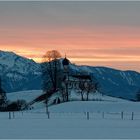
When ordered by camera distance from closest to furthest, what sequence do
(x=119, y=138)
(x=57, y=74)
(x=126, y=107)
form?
(x=119, y=138)
(x=126, y=107)
(x=57, y=74)

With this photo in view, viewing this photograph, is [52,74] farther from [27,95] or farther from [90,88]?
[27,95]

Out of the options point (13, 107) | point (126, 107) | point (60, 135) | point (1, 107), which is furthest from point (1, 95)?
point (60, 135)

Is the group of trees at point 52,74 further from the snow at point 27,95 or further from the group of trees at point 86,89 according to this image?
the snow at point 27,95

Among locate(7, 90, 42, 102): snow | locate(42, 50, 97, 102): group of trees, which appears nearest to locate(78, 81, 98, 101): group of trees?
locate(42, 50, 97, 102): group of trees

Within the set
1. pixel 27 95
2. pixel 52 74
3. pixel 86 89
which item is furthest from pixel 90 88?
pixel 27 95

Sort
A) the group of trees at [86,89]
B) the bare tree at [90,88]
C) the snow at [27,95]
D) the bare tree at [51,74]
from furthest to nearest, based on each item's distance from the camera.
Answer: the snow at [27,95] < the group of trees at [86,89] < the bare tree at [90,88] < the bare tree at [51,74]

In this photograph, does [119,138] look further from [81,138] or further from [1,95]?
[1,95]

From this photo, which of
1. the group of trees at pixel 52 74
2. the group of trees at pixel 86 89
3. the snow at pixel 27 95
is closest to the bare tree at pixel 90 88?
the group of trees at pixel 86 89

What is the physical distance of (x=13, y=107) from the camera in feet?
397

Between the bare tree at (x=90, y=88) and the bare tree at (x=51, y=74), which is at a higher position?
the bare tree at (x=51, y=74)

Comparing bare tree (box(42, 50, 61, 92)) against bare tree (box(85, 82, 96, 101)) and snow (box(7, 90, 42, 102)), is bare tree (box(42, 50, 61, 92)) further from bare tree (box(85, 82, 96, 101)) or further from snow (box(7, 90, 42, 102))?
snow (box(7, 90, 42, 102))

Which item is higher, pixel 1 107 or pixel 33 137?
pixel 33 137

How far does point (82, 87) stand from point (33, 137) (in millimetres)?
91904

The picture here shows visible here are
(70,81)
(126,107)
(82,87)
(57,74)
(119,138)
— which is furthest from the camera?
(70,81)
